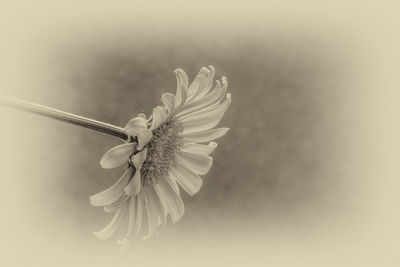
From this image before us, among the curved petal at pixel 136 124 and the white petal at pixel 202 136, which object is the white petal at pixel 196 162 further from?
the curved petal at pixel 136 124

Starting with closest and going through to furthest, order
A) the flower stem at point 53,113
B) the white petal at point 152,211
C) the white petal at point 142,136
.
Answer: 1. the flower stem at point 53,113
2. the white petal at point 142,136
3. the white petal at point 152,211

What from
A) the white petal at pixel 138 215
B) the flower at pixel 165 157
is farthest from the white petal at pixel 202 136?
the white petal at pixel 138 215

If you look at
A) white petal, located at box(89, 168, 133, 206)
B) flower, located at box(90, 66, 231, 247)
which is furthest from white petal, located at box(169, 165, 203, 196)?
white petal, located at box(89, 168, 133, 206)

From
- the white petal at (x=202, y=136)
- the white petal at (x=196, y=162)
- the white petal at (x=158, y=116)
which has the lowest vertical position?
the white petal at (x=158, y=116)

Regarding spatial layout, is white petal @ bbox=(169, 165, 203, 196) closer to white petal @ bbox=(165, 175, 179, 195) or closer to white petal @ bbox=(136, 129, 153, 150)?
white petal @ bbox=(165, 175, 179, 195)

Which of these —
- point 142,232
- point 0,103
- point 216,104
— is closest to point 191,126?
point 216,104

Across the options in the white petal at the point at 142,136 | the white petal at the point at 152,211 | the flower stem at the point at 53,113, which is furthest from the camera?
the white petal at the point at 152,211
